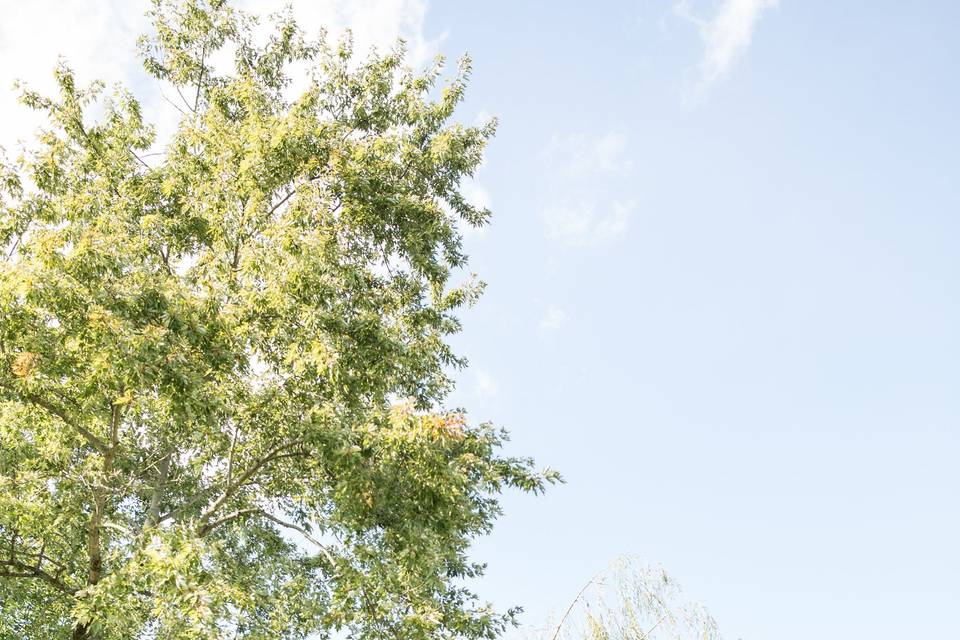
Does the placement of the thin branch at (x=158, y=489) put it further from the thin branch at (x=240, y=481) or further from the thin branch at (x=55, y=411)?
the thin branch at (x=55, y=411)

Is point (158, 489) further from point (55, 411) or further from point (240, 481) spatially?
point (55, 411)

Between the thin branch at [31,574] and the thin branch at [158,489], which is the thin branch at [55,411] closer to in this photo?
the thin branch at [158,489]

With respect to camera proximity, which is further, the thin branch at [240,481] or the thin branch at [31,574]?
the thin branch at [31,574]

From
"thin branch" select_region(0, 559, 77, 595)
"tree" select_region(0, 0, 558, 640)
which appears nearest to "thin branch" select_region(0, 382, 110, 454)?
"tree" select_region(0, 0, 558, 640)

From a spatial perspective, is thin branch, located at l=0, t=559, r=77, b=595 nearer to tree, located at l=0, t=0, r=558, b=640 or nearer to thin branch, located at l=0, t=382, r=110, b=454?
tree, located at l=0, t=0, r=558, b=640

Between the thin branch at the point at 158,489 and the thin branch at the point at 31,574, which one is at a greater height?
the thin branch at the point at 158,489

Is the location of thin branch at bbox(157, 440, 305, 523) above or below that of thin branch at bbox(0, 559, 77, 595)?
above

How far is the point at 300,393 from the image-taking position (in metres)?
11.1

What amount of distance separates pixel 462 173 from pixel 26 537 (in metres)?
10.6

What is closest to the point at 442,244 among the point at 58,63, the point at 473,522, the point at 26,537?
the point at 473,522

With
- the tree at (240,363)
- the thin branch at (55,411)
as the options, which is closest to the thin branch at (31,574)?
the tree at (240,363)

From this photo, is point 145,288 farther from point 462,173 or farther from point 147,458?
point 462,173

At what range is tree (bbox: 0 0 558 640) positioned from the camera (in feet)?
31.6

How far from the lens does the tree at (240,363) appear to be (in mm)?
9641
